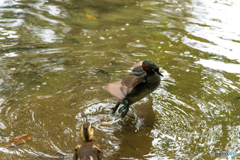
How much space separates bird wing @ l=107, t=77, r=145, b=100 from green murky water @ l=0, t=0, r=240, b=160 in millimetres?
682

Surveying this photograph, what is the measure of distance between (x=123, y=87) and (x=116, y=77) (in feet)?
5.55

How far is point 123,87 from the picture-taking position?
4.30 m

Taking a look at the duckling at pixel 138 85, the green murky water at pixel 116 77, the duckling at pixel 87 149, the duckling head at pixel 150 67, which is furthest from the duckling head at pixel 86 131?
the duckling head at pixel 150 67

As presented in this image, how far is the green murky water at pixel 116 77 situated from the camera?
412 cm

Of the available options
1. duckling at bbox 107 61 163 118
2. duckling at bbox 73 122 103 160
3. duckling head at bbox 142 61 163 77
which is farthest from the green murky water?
duckling head at bbox 142 61 163 77

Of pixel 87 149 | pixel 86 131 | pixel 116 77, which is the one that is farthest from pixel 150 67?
pixel 116 77

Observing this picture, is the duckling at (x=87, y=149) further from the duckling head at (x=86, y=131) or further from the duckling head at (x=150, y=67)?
the duckling head at (x=150, y=67)

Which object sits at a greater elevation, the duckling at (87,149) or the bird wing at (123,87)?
the bird wing at (123,87)

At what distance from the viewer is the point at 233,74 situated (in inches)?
243

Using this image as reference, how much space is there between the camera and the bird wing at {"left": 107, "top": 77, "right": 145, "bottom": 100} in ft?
13.8

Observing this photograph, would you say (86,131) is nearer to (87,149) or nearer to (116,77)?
(87,149)

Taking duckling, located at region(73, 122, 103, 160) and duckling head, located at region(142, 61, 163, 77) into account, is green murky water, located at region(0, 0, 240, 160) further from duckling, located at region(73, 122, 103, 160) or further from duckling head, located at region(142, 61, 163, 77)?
duckling head, located at region(142, 61, 163, 77)

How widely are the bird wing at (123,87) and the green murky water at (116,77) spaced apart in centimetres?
68

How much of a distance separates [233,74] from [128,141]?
3390 millimetres
